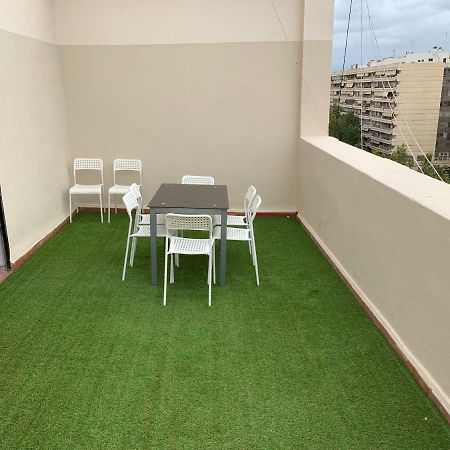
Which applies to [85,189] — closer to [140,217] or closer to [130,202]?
[140,217]

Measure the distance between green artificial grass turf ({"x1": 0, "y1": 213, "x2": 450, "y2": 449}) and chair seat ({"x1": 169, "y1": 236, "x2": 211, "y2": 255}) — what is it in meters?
0.46

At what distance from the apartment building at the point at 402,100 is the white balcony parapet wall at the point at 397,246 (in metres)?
0.54

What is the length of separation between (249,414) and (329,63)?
4702 millimetres

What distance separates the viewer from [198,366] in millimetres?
2732

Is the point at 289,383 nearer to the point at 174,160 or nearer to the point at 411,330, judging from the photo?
the point at 411,330

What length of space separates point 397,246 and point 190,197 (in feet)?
6.44

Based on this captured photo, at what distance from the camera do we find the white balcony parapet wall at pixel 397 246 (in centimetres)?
237

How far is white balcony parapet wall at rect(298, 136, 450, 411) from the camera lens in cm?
237

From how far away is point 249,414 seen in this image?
91.6 inches

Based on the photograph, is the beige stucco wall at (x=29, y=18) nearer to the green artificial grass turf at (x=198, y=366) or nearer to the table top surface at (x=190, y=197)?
the table top surface at (x=190, y=197)

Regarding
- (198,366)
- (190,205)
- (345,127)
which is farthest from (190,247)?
(345,127)

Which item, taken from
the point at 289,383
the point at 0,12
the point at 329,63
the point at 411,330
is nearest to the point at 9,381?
the point at 289,383

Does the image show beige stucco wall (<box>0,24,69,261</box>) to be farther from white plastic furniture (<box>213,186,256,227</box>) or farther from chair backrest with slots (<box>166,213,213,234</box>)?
white plastic furniture (<box>213,186,256,227</box>)

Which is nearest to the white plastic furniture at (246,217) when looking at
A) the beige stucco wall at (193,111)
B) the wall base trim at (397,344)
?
the wall base trim at (397,344)
